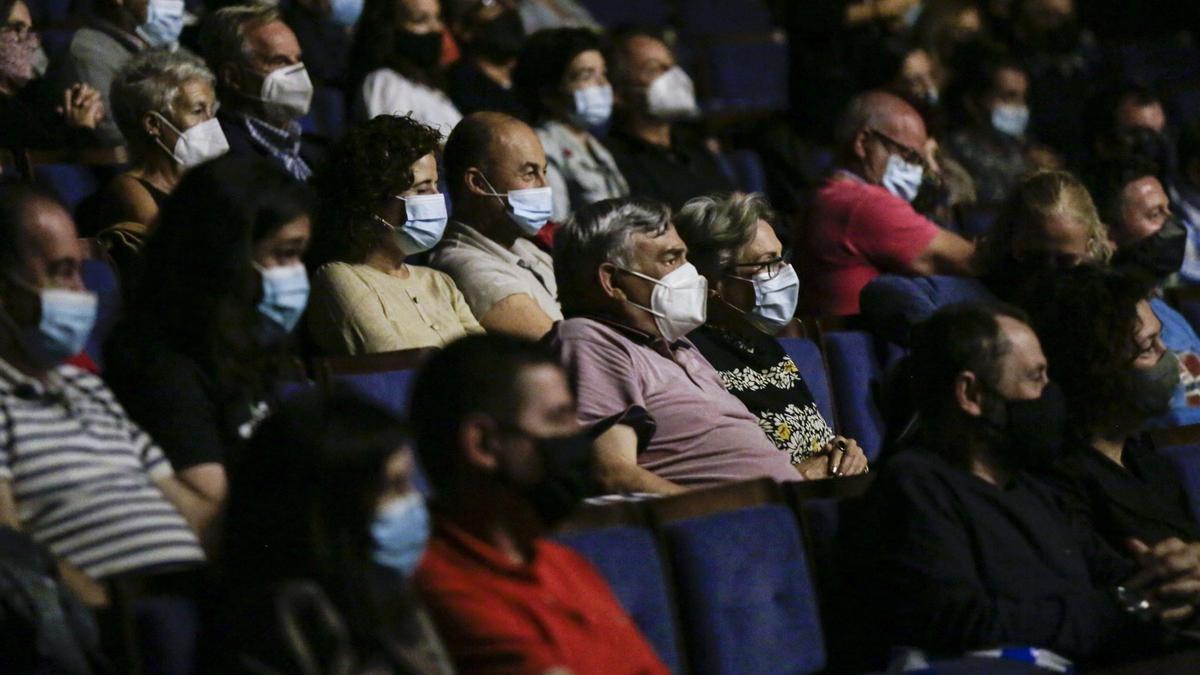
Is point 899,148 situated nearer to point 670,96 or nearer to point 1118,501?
point 670,96

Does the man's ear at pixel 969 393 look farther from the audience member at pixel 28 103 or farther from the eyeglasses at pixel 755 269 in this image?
the audience member at pixel 28 103

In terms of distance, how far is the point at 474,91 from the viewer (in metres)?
5.13

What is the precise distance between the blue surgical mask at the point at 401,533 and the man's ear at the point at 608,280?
1278 mm

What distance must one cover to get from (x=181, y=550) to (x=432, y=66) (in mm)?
2806

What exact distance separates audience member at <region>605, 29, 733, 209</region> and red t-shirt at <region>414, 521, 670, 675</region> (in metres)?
2.80

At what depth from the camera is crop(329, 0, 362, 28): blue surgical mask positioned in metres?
5.07

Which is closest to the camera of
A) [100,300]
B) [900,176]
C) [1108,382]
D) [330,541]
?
[330,541]

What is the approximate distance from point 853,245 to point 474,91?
1323 mm

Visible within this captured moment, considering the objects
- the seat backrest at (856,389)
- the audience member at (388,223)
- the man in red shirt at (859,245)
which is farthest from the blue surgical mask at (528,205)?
the man in red shirt at (859,245)

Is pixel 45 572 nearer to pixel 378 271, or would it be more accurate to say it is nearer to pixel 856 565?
pixel 856 565

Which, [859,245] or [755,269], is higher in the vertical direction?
[755,269]

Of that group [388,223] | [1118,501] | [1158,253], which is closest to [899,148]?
[1158,253]

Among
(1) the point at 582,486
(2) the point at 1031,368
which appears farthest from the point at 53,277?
(2) the point at 1031,368

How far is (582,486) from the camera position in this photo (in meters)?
2.18
